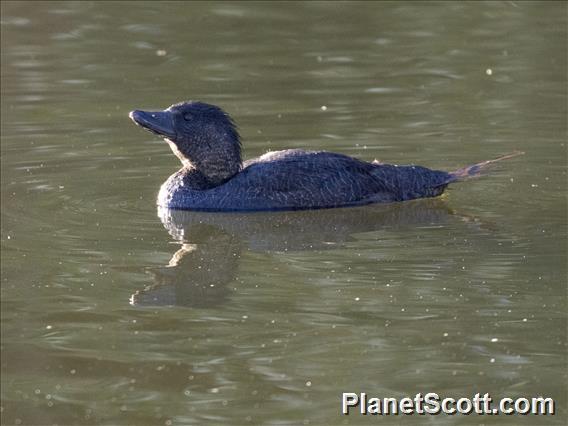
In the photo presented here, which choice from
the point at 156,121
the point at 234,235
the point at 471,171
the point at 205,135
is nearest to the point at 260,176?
the point at 205,135

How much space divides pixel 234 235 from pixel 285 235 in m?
0.39

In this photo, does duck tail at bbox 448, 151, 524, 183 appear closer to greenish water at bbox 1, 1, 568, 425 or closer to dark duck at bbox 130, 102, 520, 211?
dark duck at bbox 130, 102, 520, 211

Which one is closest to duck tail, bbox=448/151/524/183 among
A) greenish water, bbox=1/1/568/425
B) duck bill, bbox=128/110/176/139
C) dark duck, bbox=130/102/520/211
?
dark duck, bbox=130/102/520/211

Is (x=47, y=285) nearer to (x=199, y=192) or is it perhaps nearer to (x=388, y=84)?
(x=199, y=192)

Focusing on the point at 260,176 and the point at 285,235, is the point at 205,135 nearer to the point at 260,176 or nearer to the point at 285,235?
the point at 260,176

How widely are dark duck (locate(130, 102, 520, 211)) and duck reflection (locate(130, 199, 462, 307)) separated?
9 centimetres

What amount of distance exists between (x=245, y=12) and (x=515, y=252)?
10115mm

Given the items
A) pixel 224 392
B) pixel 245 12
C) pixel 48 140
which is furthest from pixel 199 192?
pixel 245 12

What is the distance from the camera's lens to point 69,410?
7074 millimetres

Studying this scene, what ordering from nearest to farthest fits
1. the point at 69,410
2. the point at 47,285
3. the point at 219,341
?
1. the point at 69,410
2. the point at 219,341
3. the point at 47,285

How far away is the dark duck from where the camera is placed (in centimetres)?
1100

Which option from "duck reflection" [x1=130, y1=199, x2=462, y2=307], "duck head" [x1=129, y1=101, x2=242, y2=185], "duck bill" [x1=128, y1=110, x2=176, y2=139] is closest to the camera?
"duck reflection" [x1=130, y1=199, x2=462, y2=307]

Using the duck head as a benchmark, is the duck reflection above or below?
below

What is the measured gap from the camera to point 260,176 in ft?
36.2
